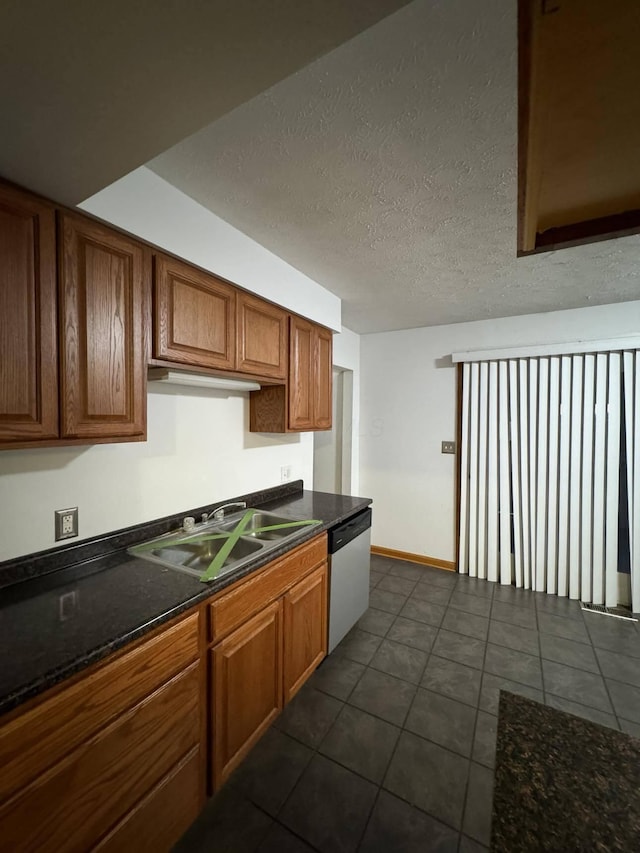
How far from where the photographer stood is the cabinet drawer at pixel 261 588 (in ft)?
4.31

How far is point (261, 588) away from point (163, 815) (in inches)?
28.3

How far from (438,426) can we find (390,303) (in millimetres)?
1396

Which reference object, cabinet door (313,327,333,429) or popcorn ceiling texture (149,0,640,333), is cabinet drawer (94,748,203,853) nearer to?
cabinet door (313,327,333,429)

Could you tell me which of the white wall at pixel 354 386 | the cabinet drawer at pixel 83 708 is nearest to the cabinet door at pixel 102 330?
the cabinet drawer at pixel 83 708

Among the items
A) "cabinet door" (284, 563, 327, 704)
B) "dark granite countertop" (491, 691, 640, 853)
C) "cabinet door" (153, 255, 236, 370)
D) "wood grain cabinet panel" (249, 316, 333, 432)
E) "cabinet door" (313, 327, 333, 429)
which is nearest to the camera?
"dark granite countertop" (491, 691, 640, 853)

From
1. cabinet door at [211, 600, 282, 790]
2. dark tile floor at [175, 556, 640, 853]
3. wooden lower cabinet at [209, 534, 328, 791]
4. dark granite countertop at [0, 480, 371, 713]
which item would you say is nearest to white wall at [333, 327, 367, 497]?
dark tile floor at [175, 556, 640, 853]

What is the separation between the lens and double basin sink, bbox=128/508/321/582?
1464 millimetres

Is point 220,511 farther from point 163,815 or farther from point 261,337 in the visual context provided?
point 163,815

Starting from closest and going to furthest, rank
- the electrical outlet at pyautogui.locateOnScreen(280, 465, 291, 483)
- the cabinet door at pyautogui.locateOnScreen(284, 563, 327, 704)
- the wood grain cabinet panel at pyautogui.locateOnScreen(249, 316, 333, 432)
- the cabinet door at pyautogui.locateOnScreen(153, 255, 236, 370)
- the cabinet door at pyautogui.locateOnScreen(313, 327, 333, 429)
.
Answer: the cabinet door at pyautogui.locateOnScreen(153, 255, 236, 370) < the cabinet door at pyautogui.locateOnScreen(284, 563, 327, 704) < the wood grain cabinet panel at pyautogui.locateOnScreen(249, 316, 333, 432) < the cabinet door at pyautogui.locateOnScreen(313, 327, 333, 429) < the electrical outlet at pyautogui.locateOnScreen(280, 465, 291, 483)

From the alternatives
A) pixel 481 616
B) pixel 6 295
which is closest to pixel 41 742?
pixel 6 295

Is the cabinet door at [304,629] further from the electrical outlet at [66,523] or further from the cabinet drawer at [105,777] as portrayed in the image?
the electrical outlet at [66,523]

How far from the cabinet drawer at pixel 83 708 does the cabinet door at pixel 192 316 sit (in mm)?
1083

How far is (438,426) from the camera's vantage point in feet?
11.8

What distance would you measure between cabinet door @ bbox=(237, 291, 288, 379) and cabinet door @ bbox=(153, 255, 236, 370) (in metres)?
0.07
